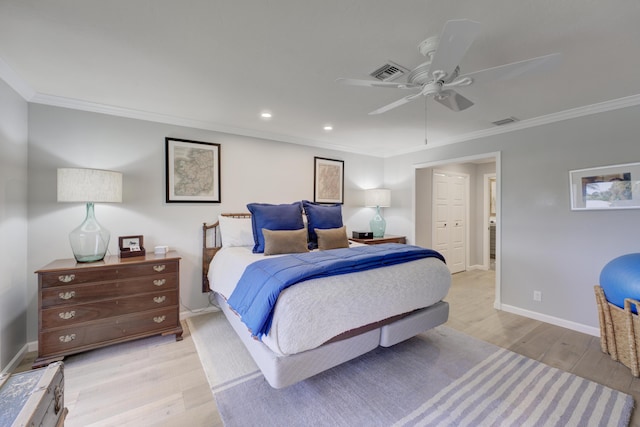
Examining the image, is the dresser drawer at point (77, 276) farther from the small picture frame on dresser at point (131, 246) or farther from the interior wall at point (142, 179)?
the interior wall at point (142, 179)

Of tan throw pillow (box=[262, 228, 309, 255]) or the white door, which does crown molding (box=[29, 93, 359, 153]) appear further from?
the white door

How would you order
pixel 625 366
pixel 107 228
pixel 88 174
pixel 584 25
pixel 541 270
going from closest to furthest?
pixel 584 25
pixel 625 366
pixel 88 174
pixel 107 228
pixel 541 270

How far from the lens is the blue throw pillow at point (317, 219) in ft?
11.5

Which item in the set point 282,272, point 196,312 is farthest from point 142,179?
point 282,272

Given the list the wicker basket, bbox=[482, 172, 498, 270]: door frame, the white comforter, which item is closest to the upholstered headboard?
the white comforter

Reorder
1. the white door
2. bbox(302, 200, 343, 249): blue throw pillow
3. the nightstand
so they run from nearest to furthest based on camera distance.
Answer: bbox(302, 200, 343, 249): blue throw pillow
the nightstand
the white door

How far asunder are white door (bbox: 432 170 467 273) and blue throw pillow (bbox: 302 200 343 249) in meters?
2.49

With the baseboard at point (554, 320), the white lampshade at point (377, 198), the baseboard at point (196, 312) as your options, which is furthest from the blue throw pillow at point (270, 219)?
the baseboard at point (554, 320)

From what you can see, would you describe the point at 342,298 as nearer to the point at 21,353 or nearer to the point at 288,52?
the point at 288,52

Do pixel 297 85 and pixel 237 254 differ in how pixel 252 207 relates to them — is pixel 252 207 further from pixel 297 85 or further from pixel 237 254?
pixel 297 85

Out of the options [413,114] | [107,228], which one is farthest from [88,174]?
[413,114]

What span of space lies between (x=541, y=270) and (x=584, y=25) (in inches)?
105

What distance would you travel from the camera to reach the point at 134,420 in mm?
1658

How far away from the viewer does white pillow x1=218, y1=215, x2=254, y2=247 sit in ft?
10.7
